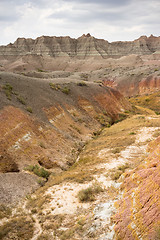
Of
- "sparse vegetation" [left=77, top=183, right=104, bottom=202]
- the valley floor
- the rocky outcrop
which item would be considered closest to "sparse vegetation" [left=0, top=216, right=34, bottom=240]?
the valley floor

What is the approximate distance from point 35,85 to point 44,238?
2081 cm

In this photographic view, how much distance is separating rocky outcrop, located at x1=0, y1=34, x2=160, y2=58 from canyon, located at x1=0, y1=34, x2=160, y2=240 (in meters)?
109

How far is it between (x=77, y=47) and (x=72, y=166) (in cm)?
14178

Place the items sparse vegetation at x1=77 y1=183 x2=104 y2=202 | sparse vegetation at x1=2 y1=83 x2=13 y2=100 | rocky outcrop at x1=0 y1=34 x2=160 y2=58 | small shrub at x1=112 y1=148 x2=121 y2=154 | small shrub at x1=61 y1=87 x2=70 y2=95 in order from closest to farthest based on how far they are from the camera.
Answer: sparse vegetation at x1=77 y1=183 x2=104 y2=202 → small shrub at x1=112 y1=148 x2=121 y2=154 → sparse vegetation at x1=2 y1=83 x2=13 y2=100 → small shrub at x1=61 y1=87 x2=70 y2=95 → rocky outcrop at x1=0 y1=34 x2=160 y2=58

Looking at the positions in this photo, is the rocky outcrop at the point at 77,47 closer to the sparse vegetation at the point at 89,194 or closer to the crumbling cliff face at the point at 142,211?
the sparse vegetation at the point at 89,194

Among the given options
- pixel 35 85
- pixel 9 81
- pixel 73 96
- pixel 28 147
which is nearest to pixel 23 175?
pixel 28 147

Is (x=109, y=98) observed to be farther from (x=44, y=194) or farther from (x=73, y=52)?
(x=73, y=52)

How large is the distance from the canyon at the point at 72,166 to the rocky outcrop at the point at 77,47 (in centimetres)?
10850

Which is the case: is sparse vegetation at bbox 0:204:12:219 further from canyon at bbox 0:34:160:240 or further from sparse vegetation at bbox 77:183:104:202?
sparse vegetation at bbox 77:183:104:202

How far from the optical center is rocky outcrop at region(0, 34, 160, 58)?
135125 mm

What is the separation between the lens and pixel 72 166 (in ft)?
49.0

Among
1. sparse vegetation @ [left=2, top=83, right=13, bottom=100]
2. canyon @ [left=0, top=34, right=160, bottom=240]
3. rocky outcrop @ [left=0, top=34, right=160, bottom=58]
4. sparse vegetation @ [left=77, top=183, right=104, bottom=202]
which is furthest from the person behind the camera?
rocky outcrop @ [left=0, top=34, right=160, bottom=58]

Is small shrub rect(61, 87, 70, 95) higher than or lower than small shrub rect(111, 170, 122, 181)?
higher

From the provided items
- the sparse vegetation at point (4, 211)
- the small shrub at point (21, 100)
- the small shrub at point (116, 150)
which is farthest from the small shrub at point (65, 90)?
the sparse vegetation at point (4, 211)
